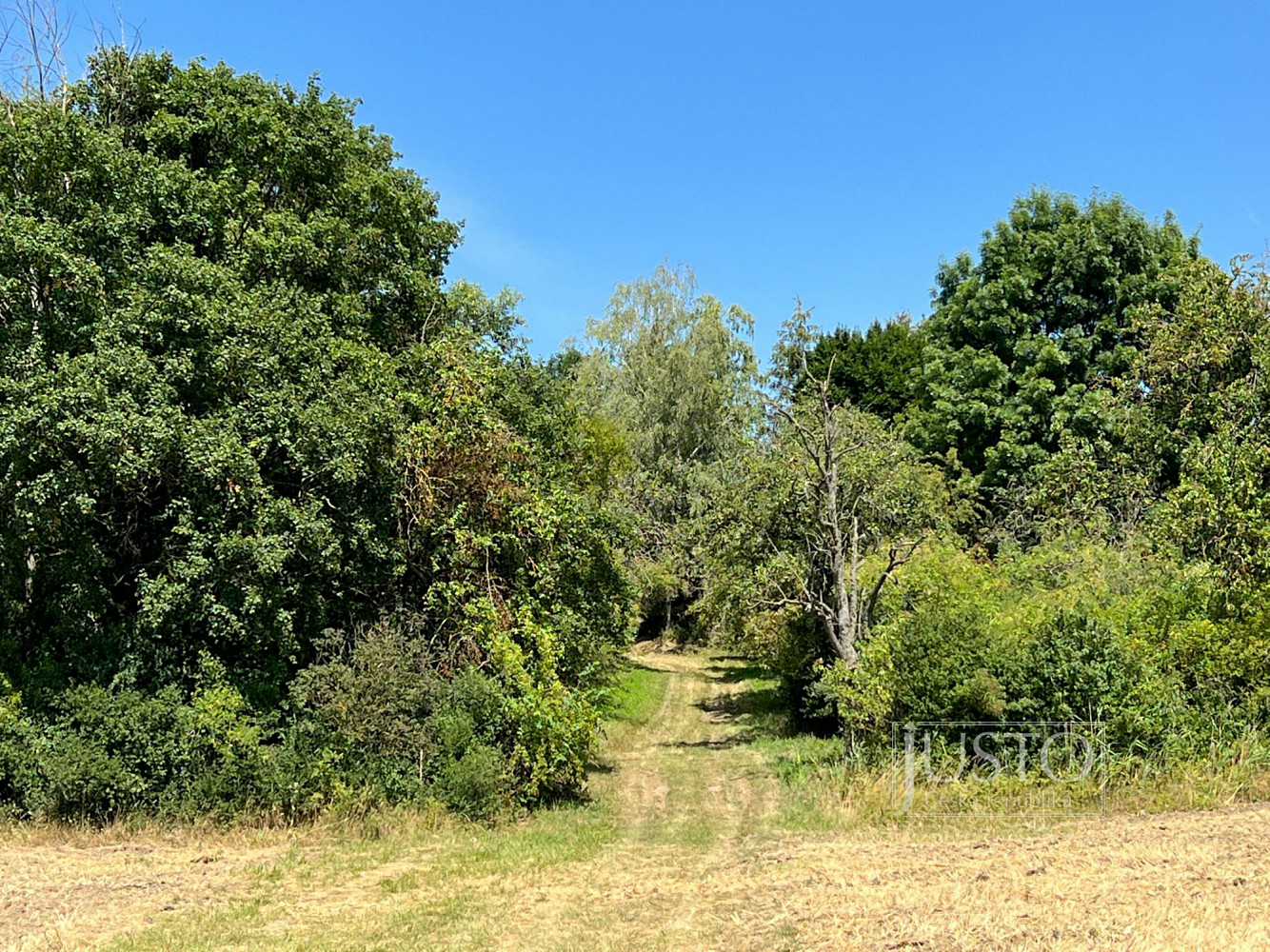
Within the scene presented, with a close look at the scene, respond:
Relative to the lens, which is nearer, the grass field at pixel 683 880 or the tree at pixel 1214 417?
the grass field at pixel 683 880

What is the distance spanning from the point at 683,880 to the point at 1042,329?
26482 millimetres

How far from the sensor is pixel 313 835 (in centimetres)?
1116

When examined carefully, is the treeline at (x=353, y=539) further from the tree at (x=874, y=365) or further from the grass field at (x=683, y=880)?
the tree at (x=874, y=365)

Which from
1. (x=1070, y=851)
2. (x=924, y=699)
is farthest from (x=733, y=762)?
(x=1070, y=851)

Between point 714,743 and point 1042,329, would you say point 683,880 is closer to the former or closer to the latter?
point 714,743

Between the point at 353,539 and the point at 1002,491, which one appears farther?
the point at 1002,491

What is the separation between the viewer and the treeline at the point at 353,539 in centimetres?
1112

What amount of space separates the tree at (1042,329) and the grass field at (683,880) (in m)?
19.4

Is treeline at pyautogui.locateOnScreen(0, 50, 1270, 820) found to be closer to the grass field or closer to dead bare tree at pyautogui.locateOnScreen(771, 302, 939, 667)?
dead bare tree at pyautogui.locateOnScreen(771, 302, 939, 667)

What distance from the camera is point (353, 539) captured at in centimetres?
1234

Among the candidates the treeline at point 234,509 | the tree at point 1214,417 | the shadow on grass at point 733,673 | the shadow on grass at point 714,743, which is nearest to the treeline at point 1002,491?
the tree at point 1214,417

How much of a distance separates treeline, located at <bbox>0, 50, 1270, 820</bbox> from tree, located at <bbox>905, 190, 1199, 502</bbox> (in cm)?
1061

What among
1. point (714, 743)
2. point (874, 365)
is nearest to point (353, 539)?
point (714, 743)

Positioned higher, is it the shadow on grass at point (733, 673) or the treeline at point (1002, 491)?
the treeline at point (1002, 491)
